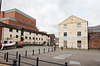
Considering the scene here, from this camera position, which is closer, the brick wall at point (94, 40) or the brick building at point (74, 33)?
the brick building at point (74, 33)

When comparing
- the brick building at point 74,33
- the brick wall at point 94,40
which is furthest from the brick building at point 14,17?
the brick wall at point 94,40

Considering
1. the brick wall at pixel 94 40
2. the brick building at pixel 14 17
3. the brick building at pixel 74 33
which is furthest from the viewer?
the brick building at pixel 14 17

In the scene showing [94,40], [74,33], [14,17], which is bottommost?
[94,40]

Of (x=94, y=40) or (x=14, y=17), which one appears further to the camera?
(x=14, y=17)

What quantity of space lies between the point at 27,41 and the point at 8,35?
11605 millimetres

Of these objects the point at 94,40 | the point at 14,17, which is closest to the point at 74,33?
the point at 94,40

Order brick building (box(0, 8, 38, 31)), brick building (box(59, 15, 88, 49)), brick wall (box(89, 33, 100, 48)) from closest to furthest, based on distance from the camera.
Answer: brick building (box(59, 15, 88, 49)) → brick wall (box(89, 33, 100, 48)) → brick building (box(0, 8, 38, 31))

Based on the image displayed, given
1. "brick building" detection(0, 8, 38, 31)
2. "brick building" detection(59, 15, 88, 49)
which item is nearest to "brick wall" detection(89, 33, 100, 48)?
"brick building" detection(59, 15, 88, 49)

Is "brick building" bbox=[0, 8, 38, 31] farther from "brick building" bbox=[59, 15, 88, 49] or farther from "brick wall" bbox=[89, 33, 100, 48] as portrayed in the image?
"brick wall" bbox=[89, 33, 100, 48]

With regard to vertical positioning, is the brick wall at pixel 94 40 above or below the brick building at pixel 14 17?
below

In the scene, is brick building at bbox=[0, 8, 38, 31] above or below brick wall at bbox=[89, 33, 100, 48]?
above

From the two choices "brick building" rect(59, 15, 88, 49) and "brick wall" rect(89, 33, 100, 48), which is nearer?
"brick building" rect(59, 15, 88, 49)

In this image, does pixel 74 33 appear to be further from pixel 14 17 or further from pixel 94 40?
pixel 14 17

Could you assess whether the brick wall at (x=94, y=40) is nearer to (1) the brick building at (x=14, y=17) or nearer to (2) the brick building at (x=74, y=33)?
(2) the brick building at (x=74, y=33)
